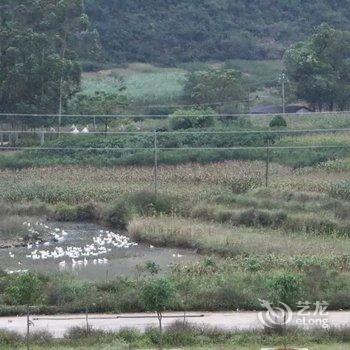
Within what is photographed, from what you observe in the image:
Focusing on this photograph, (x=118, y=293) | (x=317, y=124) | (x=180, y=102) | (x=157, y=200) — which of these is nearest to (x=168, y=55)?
(x=180, y=102)

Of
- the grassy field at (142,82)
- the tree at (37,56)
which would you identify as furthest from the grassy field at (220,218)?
the grassy field at (142,82)

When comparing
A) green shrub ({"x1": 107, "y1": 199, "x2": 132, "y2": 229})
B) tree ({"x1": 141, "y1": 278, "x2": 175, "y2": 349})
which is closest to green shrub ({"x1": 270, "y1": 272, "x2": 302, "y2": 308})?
tree ({"x1": 141, "y1": 278, "x2": 175, "y2": 349})

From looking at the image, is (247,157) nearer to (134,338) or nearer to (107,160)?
(107,160)

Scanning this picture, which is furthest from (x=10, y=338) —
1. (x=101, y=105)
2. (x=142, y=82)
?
(x=142, y=82)

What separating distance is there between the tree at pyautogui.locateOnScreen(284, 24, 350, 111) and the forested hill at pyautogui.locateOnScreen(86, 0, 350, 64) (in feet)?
57.6

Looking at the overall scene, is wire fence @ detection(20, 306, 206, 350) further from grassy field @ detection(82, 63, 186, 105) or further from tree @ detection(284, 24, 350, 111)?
grassy field @ detection(82, 63, 186, 105)

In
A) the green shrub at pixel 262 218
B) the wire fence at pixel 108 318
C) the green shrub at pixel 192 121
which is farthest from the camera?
the green shrub at pixel 192 121

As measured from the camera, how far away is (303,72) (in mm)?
45094

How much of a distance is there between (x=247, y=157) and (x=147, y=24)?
31.6 metres

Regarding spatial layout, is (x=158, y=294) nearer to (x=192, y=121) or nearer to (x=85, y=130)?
(x=192, y=121)

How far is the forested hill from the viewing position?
62.9m
